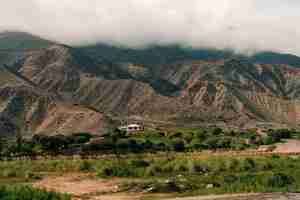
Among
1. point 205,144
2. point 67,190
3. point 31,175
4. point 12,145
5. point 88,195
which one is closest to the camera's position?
point 88,195

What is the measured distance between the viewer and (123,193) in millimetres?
66125

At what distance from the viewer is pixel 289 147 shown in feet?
493

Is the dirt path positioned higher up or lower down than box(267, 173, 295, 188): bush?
higher up

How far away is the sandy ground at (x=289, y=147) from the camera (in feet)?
460

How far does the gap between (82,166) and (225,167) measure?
2339 cm

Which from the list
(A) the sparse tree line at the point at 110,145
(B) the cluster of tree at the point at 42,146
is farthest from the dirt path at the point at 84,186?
(B) the cluster of tree at the point at 42,146

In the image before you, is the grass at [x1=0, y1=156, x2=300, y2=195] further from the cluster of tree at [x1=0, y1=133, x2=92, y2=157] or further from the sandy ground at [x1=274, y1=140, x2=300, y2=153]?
the sandy ground at [x1=274, y1=140, x2=300, y2=153]

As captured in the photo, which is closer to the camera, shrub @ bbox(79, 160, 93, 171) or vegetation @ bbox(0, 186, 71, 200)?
vegetation @ bbox(0, 186, 71, 200)

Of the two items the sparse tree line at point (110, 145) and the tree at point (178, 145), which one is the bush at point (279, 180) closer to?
the sparse tree line at point (110, 145)

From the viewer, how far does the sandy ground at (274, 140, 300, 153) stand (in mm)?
140275

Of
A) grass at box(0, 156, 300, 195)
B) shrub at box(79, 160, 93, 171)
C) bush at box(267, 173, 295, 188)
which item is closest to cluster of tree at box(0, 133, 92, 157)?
grass at box(0, 156, 300, 195)

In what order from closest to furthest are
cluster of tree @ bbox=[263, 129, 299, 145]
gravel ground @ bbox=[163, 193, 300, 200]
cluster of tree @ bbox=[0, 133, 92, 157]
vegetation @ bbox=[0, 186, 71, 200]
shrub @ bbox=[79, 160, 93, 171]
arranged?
vegetation @ bbox=[0, 186, 71, 200], gravel ground @ bbox=[163, 193, 300, 200], shrub @ bbox=[79, 160, 93, 171], cluster of tree @ bbox=[0, 133, 92, 157], cluster of tree @ bbox=[263, 129, 299, 145]

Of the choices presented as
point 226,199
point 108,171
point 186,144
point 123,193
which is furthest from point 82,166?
point 186,144

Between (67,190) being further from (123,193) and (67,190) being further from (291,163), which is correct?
(291,163)
